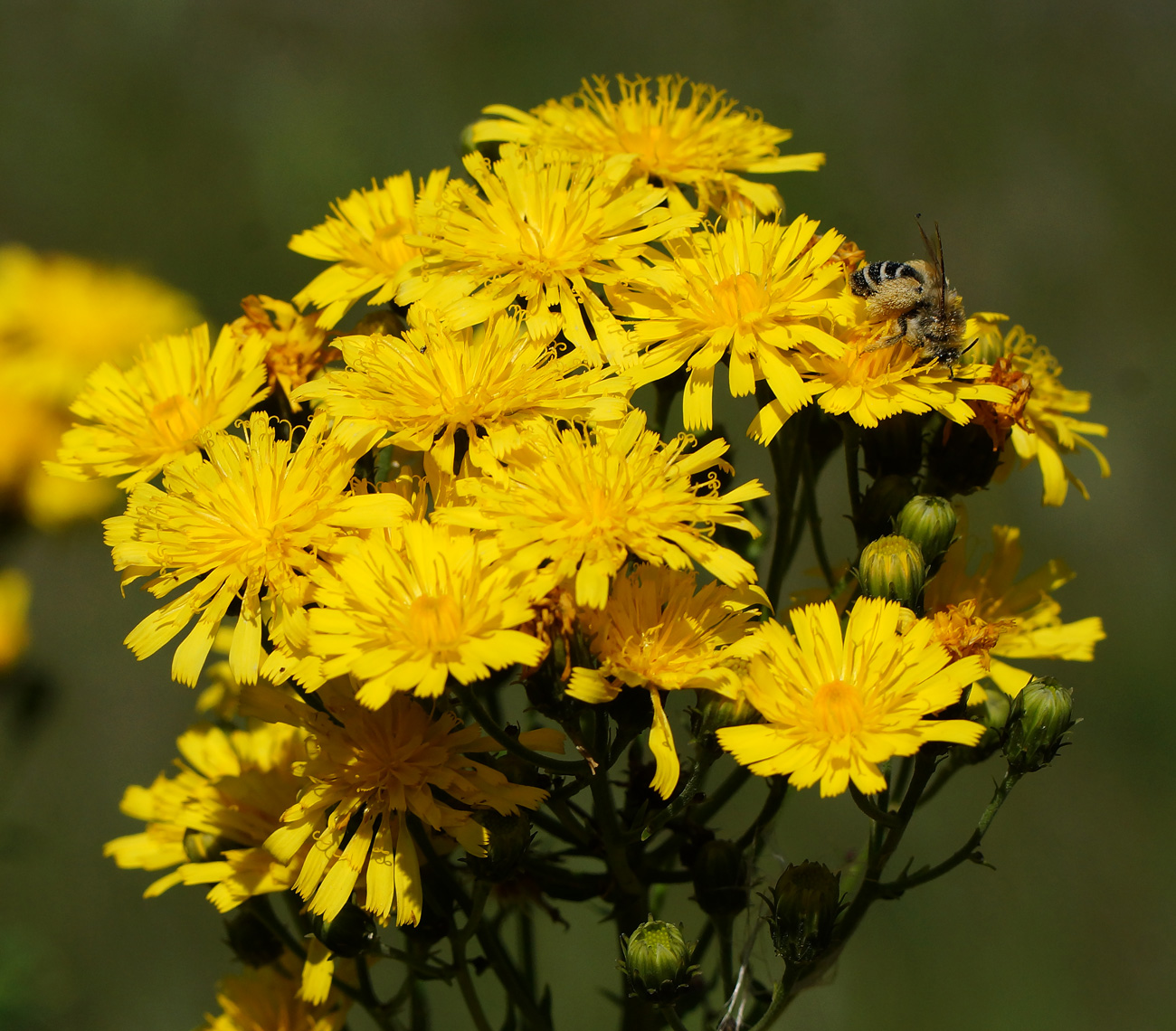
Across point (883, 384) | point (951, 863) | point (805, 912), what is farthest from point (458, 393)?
point (951, 863)

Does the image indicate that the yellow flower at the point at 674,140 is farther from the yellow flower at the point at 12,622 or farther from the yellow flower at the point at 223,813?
the yellow flower at the point at 12,622

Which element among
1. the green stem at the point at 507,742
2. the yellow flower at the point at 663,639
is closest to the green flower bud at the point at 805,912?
the yellow flower at the point at 663,639

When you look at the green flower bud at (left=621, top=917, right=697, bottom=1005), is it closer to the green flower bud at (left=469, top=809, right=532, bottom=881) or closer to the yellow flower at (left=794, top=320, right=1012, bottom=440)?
the green flower bud at (left=469, top=809, right=532, bottom=881)

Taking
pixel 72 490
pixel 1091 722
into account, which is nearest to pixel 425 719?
pixel 72 490

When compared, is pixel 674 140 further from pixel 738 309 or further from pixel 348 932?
pixel 348 932

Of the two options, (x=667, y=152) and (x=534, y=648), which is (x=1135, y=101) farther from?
(x=534, y=648)
